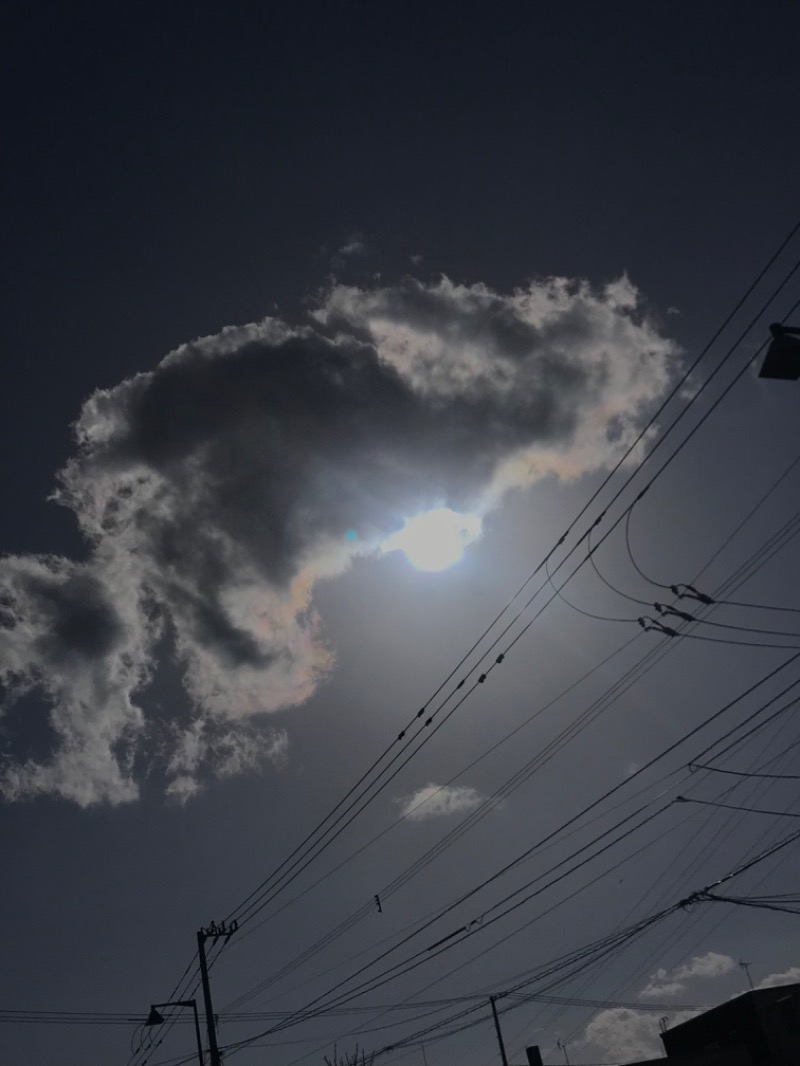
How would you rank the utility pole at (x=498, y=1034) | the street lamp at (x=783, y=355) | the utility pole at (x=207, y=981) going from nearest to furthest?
the street lamp at (x=783, y=355) < the utility pole at (x=207, y=981) < the utility pole at (x=498, y=1034)

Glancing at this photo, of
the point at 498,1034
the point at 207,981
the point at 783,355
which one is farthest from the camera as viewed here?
the point at 498,1034

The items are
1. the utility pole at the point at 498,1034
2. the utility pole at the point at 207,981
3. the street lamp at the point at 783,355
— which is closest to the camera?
the street lamp at the point at 783,355

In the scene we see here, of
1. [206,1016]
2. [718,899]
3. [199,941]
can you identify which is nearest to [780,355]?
[718,899]

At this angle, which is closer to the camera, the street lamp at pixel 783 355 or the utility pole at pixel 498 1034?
the street lamp at pixel 783 355

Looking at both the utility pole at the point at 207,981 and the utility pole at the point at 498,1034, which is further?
the utility pole at the point at 498,1034

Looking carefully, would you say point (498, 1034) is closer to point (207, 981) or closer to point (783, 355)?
point (207, 981)

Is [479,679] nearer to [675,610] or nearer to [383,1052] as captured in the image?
[675,610]

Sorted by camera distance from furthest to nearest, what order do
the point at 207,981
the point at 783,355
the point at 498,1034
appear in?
the point at 498,1034
the point at 207,981
the point at 783,355

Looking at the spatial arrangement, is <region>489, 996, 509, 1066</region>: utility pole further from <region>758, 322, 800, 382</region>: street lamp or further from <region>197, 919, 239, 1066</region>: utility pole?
<region>758, 322, 800, 382</region>: street lamp

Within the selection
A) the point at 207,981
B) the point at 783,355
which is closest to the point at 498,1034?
the point at 207,981

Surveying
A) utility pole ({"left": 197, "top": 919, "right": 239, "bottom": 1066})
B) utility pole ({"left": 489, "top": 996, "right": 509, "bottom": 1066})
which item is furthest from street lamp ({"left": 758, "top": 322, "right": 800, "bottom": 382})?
utility pole ({"left": 489, "top": 996, "right": 509, "bottom": 1066})

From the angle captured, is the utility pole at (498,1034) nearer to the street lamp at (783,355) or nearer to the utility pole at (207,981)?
the utility pole at (207,981)

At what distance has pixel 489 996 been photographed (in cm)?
5131

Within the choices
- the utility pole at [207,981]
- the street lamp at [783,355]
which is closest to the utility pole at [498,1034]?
the utility pole at [207,981]
